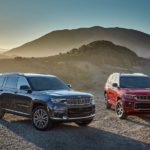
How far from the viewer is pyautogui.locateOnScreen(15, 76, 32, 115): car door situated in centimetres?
1459

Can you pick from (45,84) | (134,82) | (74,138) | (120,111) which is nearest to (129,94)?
(120,111)

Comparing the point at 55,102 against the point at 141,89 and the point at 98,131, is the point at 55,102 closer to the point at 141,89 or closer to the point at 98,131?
the point at 98,131

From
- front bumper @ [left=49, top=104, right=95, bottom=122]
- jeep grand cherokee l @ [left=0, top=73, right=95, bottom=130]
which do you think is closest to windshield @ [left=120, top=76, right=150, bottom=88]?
jeep grand cherokee l @ [left=0, top=73, right=95, bottom=130]

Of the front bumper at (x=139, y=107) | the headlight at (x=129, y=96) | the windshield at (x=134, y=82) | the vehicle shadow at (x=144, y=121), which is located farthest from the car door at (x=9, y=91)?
the windshield at (x=134, y=82)

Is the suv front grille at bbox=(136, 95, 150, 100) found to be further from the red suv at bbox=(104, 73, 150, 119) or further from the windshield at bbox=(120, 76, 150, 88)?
the windshield at bbox=(120, 76, 150, 88)

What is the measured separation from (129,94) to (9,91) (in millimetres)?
4697

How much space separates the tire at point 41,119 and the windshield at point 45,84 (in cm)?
93

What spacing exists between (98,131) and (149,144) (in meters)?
2.42

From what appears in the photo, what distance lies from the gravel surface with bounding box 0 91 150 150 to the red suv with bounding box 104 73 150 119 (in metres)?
0.51

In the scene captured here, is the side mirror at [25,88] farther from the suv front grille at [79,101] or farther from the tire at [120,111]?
the tire at [120,111]

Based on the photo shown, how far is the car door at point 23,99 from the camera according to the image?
47.9 ft

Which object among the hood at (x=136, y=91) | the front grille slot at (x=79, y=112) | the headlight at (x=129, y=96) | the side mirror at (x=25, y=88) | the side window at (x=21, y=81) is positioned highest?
the side window at (x=21, y=81)

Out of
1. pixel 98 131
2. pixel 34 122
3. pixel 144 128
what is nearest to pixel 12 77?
pixel 34 122

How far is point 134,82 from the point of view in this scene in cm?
1881
